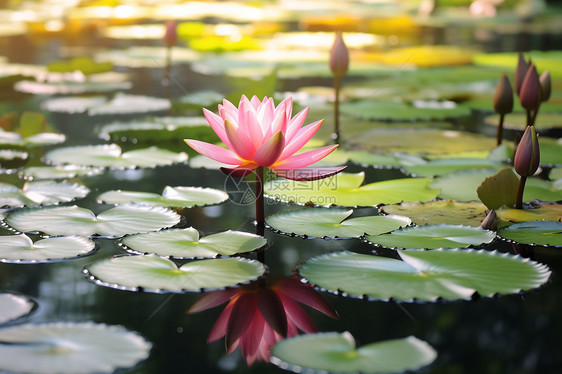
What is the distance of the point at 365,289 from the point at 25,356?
619 mm

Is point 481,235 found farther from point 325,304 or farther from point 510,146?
point 510,146

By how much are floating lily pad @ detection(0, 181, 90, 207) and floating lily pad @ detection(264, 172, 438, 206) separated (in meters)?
0.55

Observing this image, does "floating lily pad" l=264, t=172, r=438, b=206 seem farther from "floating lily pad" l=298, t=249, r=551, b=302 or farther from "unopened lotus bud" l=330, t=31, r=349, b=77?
"unopened lotus bud" l=330, t=31, r=349, b=77

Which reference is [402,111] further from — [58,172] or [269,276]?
[269,276]

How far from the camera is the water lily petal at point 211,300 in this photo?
1.24 meters

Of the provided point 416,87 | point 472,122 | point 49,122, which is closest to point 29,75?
point 49,122

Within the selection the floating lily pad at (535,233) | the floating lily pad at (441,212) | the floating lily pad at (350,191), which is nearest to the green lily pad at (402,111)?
the floating lily pad at (350,191)

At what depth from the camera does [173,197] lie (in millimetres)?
1884

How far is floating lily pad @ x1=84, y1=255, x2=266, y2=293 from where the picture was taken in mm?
1302

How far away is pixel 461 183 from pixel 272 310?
980mm

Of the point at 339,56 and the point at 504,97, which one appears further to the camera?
the point at 339,56

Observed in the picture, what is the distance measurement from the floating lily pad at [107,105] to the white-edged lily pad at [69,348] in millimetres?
2066

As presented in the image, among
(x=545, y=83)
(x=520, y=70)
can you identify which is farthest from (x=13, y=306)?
(x=545, y=83)

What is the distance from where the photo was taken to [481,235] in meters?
1.57
